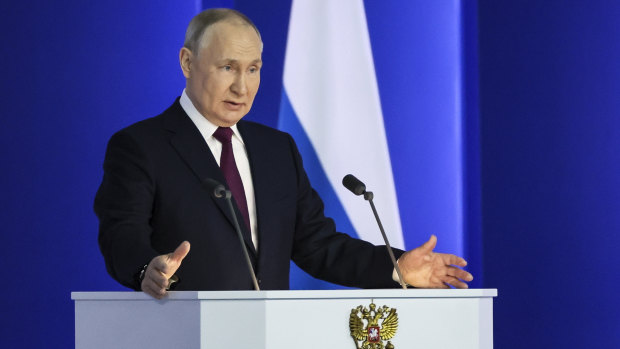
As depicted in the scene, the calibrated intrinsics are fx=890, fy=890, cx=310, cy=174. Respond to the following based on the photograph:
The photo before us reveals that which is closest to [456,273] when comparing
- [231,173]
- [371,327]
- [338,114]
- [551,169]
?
[371,327]

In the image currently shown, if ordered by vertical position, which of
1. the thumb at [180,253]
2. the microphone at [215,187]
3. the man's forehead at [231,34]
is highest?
the man's forehead at [231,34]

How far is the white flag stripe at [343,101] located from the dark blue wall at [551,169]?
1.48 feet

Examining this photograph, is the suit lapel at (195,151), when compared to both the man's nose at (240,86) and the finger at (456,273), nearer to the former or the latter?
the man's nose at (240,86)

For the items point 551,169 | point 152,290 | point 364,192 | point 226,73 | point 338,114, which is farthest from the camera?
point 338,114

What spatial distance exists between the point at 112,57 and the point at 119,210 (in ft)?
4.74

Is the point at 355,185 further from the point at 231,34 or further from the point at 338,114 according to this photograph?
the point at 338,114

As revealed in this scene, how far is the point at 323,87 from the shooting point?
374 centimetres

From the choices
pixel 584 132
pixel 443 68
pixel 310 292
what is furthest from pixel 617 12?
pixel 310 292

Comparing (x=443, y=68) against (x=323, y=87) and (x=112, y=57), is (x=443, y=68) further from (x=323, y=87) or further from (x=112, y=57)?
(x=112, y=57)

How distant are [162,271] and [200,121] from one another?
2.36ft

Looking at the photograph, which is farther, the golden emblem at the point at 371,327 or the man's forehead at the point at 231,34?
the man's forehead at the point at 231,34

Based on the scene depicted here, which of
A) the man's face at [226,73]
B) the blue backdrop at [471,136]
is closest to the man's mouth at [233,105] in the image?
the man's face at [226,73]

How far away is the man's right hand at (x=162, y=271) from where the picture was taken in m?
1.71

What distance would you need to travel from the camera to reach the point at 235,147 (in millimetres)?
2387
